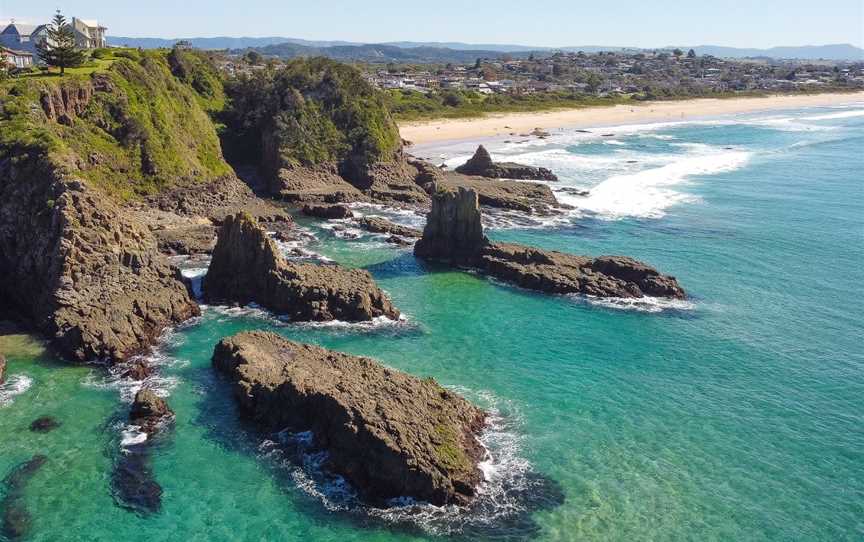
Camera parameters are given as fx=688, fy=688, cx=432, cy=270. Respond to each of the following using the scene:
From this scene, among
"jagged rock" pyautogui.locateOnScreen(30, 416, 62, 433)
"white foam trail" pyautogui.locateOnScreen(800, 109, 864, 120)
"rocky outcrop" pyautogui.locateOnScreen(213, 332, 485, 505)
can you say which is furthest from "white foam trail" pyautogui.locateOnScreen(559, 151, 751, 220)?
"white foam trail" pyautogui.locateOnScreen(800, 109, 864, 120)

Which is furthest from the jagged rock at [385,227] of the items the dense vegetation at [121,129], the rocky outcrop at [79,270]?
the rocky outcrop at [79,270]

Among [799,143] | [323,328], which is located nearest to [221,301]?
A: [323,328]

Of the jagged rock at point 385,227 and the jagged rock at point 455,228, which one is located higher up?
the jagged rock at point 455,228

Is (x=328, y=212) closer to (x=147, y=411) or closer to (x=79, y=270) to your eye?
(x=79, y=270)

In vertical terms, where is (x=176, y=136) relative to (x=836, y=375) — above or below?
above

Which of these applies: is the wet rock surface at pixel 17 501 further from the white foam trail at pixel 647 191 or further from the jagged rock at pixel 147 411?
the white foam trail at pixel 647 191

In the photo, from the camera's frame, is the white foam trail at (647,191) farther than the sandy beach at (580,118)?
No

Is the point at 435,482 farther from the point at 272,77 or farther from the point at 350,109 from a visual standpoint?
the point at 272,77
